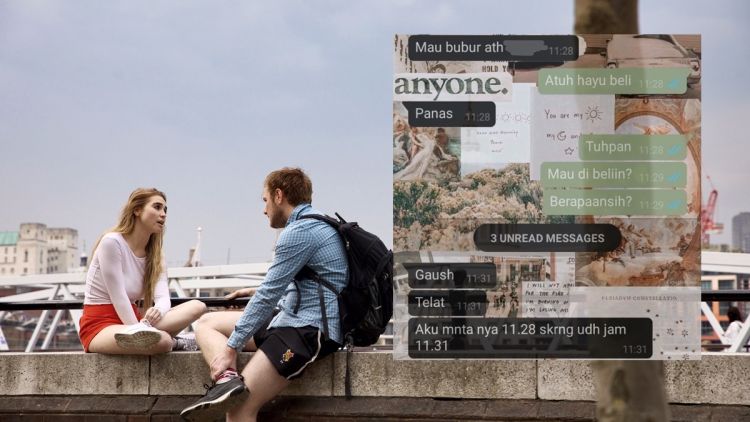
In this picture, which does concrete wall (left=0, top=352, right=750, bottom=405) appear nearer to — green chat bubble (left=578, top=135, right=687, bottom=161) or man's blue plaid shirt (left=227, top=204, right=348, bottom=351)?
man's blue plaid shirt (left=227, top=204, right=348, bottom=351)

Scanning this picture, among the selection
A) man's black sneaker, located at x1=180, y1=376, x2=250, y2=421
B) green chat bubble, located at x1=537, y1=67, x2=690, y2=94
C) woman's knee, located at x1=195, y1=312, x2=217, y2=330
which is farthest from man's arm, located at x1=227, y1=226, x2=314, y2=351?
green chat bubble, located at x1=537, y1=67, x2=690, y2=94

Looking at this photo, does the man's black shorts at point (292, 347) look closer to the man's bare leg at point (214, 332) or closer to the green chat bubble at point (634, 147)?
the man's bare leg at point (214, 332)

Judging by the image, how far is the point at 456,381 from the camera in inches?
260

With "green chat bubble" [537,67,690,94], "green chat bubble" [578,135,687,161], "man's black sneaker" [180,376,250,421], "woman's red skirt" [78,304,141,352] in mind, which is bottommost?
"man's black sneaker" [180,376,250,421]

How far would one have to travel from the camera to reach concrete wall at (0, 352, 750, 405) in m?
6.31

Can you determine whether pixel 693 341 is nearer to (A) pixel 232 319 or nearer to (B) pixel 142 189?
(A) pixel 232 319

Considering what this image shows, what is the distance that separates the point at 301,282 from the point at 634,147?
7.72 feet

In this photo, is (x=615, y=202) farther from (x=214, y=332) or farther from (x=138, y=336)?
(x=138, y=336)

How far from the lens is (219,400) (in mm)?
5895

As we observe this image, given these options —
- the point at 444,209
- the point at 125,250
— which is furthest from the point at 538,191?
the point at 125,250

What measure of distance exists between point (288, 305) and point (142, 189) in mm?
1686

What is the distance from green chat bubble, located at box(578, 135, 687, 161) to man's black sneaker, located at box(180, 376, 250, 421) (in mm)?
2373

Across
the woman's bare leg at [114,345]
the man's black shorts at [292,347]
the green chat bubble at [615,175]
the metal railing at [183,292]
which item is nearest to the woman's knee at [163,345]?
the woman's bare leg at [114,345]

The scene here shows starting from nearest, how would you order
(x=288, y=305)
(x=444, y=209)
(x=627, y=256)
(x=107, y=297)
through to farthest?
1. (x=627, y=256)
2. (x=444, y=209)
3. (x=288, y=305)
4. (x=107, y=297)
